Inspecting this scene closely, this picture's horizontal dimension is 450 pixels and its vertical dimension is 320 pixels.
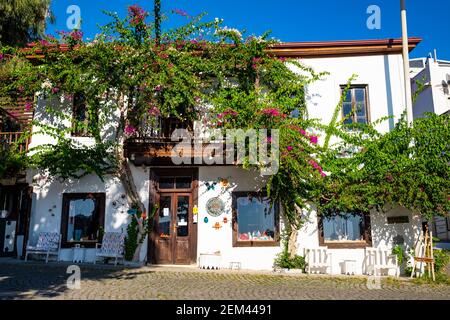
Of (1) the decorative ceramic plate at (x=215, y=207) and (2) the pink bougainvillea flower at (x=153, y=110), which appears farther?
(1) the decorative ceramic plate at (x=215, y=207)

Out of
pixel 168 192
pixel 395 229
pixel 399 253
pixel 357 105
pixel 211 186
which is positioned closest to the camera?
pixel 399 253

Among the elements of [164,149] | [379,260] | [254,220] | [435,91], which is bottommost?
[379,260]

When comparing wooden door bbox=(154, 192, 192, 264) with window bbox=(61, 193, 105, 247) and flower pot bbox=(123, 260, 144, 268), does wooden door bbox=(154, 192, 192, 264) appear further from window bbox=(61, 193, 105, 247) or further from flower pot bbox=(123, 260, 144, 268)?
window bbox=(61, 193, 105, 247)

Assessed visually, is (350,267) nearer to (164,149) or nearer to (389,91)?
(389,91)

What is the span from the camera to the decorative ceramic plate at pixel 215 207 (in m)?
12.1

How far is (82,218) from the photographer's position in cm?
1241

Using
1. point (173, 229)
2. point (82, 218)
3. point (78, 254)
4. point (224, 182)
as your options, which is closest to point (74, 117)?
point (82, 218)

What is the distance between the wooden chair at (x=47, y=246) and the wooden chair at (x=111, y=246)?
1170 mm

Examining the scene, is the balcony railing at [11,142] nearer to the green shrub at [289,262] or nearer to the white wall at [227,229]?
the white wall at [227,229]

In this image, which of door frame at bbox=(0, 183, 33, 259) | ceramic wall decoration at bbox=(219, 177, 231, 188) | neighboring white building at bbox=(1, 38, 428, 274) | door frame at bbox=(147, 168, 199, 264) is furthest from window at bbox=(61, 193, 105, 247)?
ceramic wall decoration at bbox=(219, 177, 231, 188)

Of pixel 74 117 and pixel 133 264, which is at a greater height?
pixel 74 117

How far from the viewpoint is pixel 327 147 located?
1198 centimetres

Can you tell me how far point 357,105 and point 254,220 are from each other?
4.96 m

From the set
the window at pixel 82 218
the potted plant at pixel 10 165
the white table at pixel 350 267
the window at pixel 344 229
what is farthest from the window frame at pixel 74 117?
the white table at pixel 350 267
